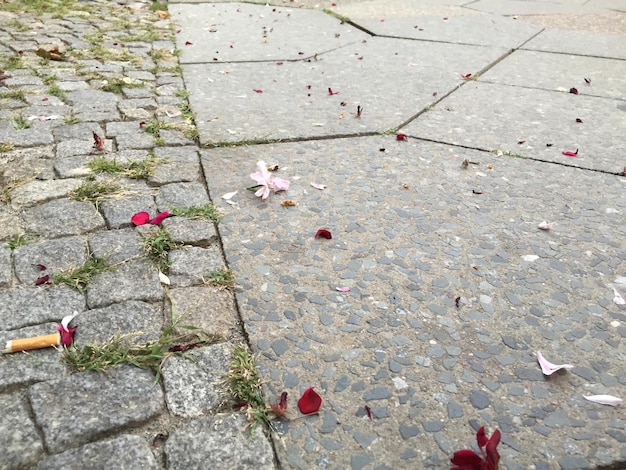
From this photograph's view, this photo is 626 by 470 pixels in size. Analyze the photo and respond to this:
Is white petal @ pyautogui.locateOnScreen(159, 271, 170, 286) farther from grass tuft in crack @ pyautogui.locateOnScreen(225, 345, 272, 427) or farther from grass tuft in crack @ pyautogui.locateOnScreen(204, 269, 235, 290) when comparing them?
grass tuft in crack @ pyautogui.locateOnScreen(225, 345, 272, 427)

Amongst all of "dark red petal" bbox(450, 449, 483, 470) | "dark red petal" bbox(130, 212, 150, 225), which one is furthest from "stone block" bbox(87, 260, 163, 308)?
"dark red petal" bbox(450, 449, 483, 470)

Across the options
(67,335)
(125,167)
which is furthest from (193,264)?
(125,167)

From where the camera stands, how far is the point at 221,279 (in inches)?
68.1

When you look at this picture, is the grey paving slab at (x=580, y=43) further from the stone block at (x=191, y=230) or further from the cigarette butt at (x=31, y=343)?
the cigarette butt at (x=31, y=343)

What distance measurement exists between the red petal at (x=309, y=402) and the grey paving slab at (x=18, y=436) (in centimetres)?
57

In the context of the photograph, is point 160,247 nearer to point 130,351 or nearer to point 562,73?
point 130,351

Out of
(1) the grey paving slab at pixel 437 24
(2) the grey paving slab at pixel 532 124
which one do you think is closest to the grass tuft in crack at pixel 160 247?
(2) the grey paving slab at pixel 532 124

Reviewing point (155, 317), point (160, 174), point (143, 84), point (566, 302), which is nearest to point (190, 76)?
point (143, 84)

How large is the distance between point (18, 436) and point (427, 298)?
1.13 m

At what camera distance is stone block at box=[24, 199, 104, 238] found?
1952 millimetres

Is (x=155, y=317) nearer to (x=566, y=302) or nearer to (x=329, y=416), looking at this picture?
(x=329, y=416)

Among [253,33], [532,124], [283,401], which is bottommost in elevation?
[253,33]

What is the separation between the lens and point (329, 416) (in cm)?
131

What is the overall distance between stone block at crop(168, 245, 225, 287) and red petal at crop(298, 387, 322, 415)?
58 centimetres
